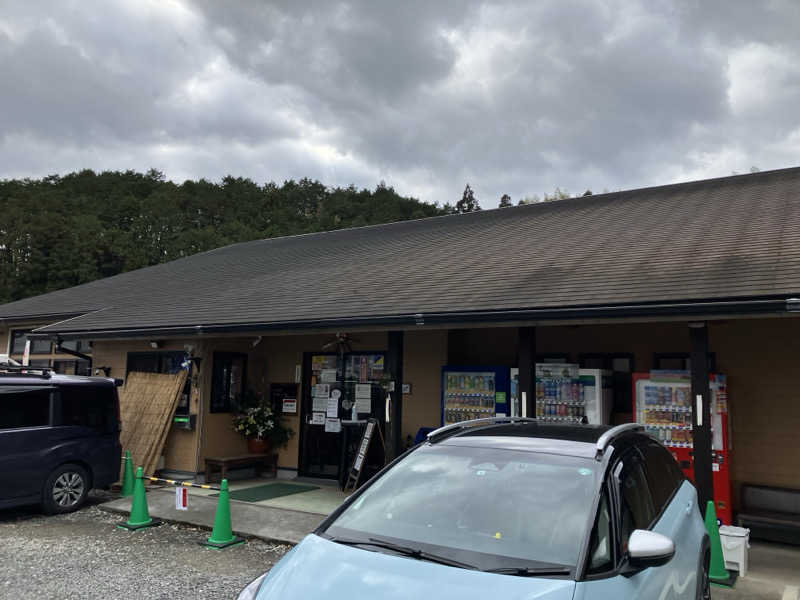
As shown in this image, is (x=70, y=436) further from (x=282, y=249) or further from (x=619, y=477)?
(x=282, y=249)

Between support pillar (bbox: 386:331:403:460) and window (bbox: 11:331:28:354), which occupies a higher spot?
window (bbox: 11:331:28:354)

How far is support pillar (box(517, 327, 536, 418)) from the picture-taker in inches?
302

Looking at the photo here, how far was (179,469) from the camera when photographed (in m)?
11.2

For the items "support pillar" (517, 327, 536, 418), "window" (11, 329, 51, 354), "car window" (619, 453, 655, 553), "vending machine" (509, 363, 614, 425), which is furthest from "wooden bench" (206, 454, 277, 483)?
"car window" (619, 453, 655, 553)

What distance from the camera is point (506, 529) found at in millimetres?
3111

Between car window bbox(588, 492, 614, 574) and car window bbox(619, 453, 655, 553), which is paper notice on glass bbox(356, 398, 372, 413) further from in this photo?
car window bbox(588, 492, 614, 574)

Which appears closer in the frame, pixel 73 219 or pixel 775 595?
pixel 775 595

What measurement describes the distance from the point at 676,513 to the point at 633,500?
0.80 meters

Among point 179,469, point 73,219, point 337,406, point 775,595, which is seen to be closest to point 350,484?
point 337,406

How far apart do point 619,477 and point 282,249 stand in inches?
572

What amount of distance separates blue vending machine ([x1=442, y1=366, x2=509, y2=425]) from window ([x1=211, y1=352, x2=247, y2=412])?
401 centimetres

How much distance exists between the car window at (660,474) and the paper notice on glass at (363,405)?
664 centimetres

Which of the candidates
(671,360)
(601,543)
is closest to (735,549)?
(671,360)

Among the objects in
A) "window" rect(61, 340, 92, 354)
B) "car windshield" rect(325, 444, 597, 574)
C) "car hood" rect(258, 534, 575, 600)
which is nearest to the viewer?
"car hood" rect(258, 534, 575, 600)
